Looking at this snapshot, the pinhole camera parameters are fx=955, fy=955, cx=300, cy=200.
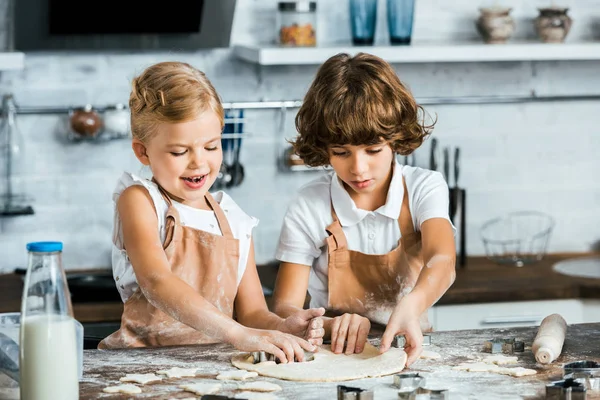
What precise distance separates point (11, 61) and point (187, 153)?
1.08 metres

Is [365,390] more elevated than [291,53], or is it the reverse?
[291,53]

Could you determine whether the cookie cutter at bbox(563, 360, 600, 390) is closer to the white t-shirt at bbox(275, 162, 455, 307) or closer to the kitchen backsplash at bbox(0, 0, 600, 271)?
the white t-shirt at bbox(275, 162, 455, 307)

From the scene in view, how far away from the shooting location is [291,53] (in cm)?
282

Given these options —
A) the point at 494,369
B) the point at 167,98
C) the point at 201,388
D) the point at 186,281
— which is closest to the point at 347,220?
the point at 186,281

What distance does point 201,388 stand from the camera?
146 centimetres

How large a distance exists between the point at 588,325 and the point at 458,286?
0.89 m

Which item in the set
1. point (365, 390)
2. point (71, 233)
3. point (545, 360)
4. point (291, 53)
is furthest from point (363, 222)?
point (71, 233)

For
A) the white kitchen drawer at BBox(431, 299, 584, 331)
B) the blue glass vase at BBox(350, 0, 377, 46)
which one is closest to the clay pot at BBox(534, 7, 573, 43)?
the blue glass vase at BBox(350, 0, 377, 46)

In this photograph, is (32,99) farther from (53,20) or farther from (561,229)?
(561,229)

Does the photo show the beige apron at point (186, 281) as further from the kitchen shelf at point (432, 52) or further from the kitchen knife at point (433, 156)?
the kitchen knife at point (433, 156)

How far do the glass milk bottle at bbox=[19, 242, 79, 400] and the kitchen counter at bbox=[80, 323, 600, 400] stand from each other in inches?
4.7

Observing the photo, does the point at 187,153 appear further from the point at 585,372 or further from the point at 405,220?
the point at 585,372

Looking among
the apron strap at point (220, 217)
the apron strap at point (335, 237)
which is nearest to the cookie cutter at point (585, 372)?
the apron strap at point (335, 237)

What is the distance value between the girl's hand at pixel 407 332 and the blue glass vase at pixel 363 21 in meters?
1.46
